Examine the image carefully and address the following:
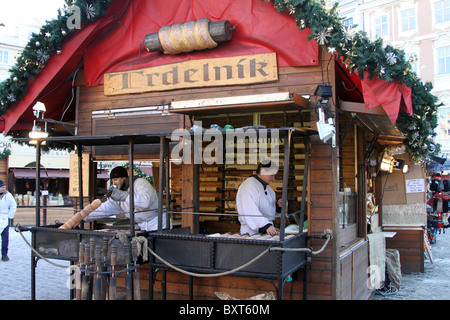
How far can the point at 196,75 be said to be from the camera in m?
6.49

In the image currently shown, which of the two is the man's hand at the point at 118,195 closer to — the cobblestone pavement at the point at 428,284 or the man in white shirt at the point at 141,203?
the man in white shirt at the point at 141,203

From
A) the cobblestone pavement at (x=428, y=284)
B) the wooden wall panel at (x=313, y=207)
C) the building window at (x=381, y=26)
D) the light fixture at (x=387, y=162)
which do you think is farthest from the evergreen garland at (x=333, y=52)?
the building window at (x=381, y=26)

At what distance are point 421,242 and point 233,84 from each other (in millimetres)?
6734

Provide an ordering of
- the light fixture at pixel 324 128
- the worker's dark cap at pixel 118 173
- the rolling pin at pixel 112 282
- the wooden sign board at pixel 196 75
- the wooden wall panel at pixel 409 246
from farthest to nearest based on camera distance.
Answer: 1. the wooden wall panel at pixel 409 246
2. the worker's dark cap at pixel 118 173
3. the wooden sign board at pixel 196 75
4. the light fixture at pixel 324 128
5. the rolling pin at pixel 112 282

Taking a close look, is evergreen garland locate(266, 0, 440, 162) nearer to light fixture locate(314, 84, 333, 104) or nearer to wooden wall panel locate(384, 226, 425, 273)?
light fixture locate(314, 84, 333, 104)

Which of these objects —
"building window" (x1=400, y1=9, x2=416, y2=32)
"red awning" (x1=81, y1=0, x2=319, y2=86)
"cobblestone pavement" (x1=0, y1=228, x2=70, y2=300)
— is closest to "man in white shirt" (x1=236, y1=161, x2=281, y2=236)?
"red awning" (x1=81, y1=0, x2=319, y2=86)

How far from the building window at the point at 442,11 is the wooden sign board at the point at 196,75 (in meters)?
23.5

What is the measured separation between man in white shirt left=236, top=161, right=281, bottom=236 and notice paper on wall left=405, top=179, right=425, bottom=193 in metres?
5.42

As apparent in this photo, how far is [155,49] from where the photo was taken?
669cm

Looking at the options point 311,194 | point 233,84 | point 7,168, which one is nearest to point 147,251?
point 311,194

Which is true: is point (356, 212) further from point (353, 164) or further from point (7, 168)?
point (7, 168)

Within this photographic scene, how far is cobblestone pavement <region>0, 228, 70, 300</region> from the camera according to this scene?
752cm

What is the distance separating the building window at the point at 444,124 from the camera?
2500cm

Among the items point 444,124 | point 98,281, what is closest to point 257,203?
point 98,281
